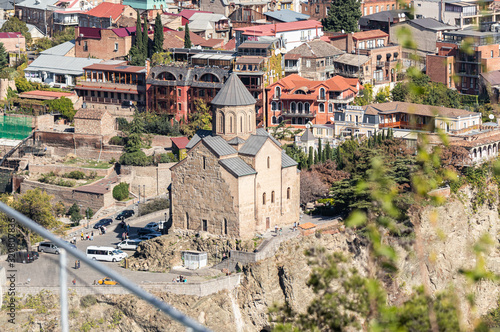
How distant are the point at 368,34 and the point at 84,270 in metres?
68.1

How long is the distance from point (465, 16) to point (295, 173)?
4183 centimetres

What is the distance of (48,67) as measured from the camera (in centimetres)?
7519

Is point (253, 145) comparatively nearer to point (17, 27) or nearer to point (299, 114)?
point (299, 114)

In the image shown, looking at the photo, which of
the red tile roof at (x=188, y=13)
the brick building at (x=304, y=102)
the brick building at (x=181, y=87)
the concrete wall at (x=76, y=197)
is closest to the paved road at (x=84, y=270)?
the concrete wall at (x=76, y=197)

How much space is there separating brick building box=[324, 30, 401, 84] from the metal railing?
60.2 m

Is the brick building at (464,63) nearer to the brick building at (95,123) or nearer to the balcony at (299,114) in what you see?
the balcony at (299,114)

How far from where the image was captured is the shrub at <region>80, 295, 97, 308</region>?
1099 cm

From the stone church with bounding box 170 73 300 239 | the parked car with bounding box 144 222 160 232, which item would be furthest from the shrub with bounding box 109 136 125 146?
the stone church with bounding box 170 73 300 239

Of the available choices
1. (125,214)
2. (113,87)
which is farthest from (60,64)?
(125,214)

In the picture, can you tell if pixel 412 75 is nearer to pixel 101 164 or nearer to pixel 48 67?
pixel 101 164

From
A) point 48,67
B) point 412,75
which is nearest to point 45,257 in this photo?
point 412,75

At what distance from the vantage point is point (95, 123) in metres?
62.6

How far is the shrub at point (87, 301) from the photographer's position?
11.0 metres

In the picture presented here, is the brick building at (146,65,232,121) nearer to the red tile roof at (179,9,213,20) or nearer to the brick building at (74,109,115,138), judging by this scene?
the brick building at (74,109,115,138)
